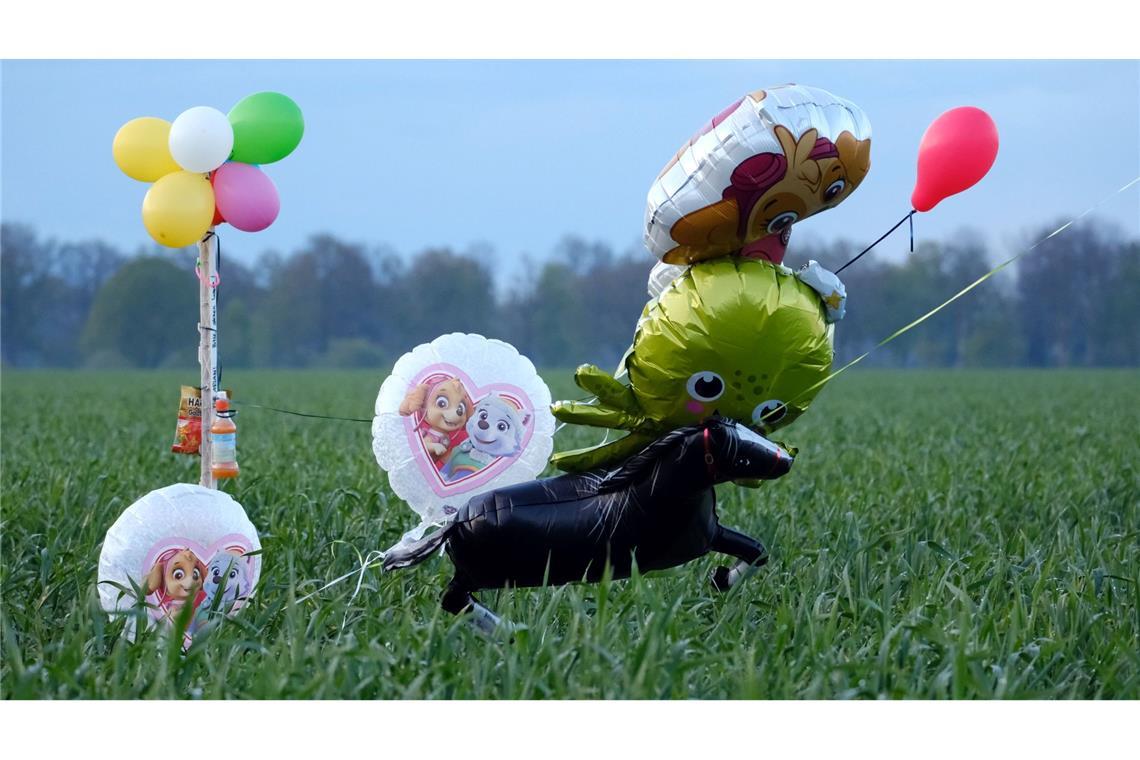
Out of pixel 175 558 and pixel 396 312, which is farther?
pixel 396 312

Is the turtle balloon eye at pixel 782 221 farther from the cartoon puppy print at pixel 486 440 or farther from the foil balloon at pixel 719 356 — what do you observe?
the cartoon puppy print at pixel 486 440

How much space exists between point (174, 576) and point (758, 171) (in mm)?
2152

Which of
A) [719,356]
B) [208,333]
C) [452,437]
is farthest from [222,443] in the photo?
[719,356]

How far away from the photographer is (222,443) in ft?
12.2

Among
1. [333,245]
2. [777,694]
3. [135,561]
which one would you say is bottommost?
[777,694]

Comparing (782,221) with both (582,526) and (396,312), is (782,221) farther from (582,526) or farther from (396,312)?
(396,312)

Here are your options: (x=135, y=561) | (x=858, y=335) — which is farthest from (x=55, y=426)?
(x=858, y=335)

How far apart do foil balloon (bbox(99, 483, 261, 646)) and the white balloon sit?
107 centimetres

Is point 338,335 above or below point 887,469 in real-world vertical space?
above

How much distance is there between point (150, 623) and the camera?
3.35 metres

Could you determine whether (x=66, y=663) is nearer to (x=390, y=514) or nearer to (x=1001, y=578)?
(x=390, y=514)

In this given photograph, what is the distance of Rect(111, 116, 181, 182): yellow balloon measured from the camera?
11.7 ft

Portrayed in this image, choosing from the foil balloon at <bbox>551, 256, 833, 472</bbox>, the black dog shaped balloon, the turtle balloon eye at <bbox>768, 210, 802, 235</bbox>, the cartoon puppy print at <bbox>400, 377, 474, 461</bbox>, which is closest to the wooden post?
the cartoon puppy print at <bbox>400, 377, 474, 461</bbox>

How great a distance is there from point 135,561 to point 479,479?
3.86 feet
